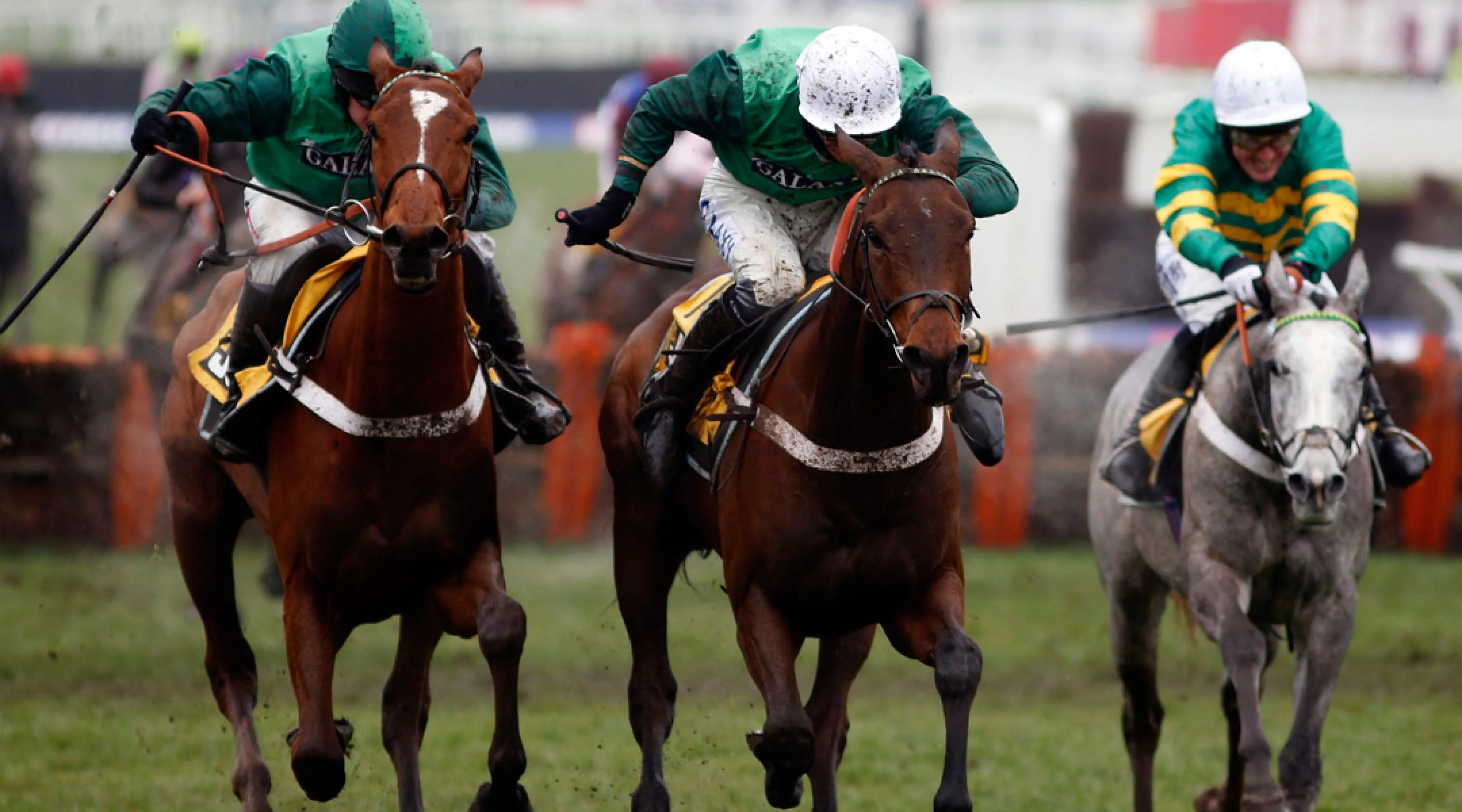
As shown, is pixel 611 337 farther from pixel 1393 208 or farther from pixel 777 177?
pixel 777 177

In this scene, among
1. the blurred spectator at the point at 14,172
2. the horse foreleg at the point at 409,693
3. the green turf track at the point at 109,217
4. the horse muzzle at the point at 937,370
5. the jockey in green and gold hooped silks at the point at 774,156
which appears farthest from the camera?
the green turf track at the point at 109,217

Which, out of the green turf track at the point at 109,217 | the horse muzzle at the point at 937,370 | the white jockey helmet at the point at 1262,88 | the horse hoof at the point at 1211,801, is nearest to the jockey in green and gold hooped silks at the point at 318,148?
the horse muzzle at the point at 937,370

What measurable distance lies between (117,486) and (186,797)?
5926mm

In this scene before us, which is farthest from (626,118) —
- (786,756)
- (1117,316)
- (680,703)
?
(786,756)

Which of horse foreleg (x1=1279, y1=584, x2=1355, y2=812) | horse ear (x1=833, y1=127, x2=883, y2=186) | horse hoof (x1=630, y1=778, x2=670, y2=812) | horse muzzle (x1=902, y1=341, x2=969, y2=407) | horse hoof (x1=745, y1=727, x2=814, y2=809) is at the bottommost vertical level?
horse hoof (x1=630, y1=778, x2=670, y2=812)

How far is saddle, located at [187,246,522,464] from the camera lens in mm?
6191

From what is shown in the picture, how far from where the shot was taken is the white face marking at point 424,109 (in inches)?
215

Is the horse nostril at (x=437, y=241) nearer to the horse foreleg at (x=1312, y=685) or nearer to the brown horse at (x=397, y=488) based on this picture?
the brown horse at (x=397, y=488)

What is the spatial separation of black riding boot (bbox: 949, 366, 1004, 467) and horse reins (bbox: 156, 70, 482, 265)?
1.55 metres

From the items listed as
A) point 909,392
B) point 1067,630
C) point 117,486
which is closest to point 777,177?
point 909,392

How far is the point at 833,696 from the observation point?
6.68m

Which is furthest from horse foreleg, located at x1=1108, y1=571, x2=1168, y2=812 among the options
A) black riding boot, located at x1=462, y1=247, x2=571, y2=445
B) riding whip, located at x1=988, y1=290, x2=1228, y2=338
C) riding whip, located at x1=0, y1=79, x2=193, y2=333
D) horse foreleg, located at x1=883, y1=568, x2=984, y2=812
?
riding whip, located at x1=0, y1=79, x2=193, y2=333

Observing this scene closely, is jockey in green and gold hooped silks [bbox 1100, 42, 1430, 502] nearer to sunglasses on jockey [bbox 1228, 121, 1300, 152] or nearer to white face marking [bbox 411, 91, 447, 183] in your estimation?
sunglasses on jockey [bbox 1228, 121, 1300, 152]

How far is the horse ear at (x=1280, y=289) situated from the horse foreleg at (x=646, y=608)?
2.28 m
